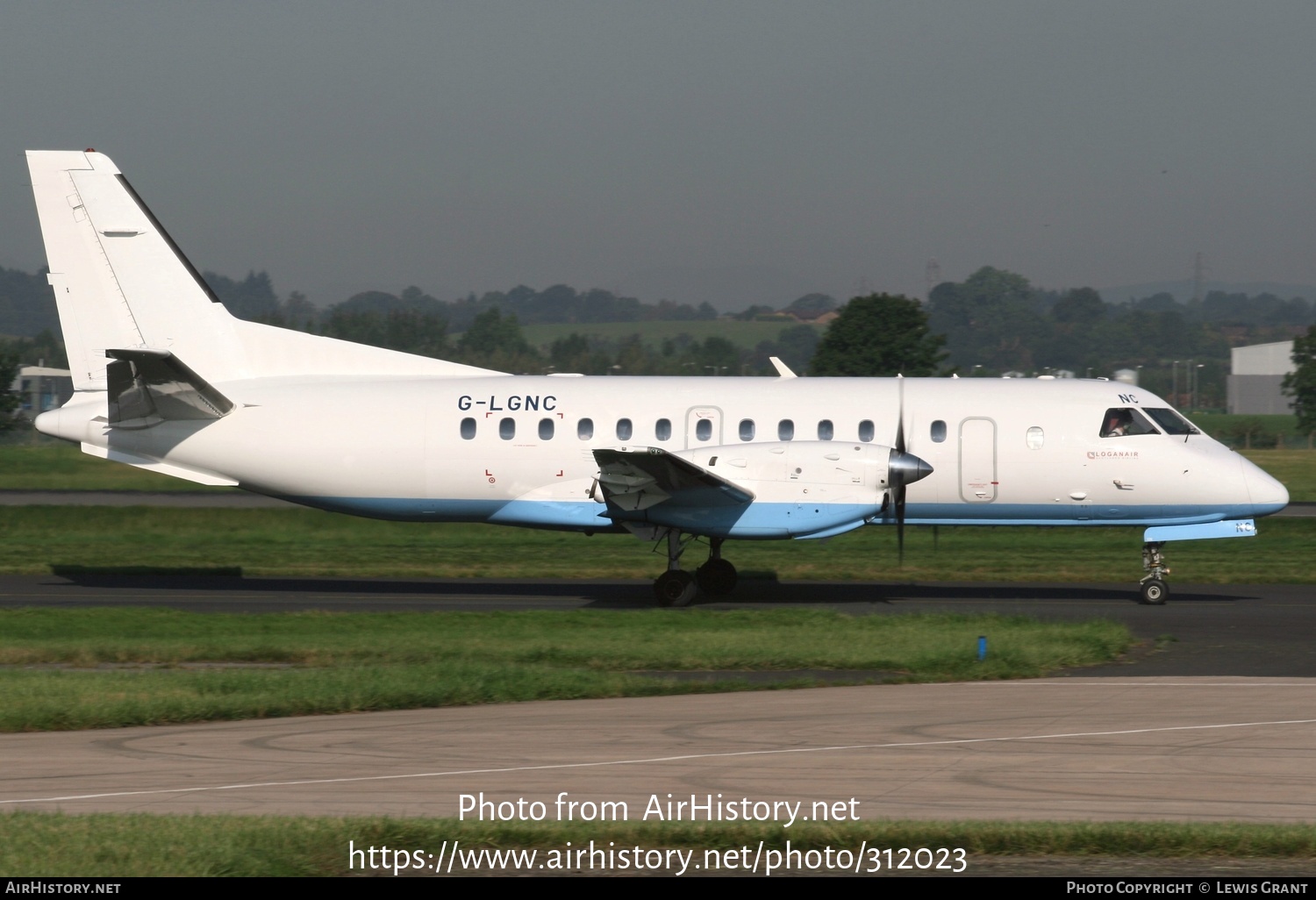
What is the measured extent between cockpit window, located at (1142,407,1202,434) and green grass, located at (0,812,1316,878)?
12.7 meters

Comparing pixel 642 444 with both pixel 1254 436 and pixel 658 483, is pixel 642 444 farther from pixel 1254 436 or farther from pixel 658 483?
pixel 1254 436

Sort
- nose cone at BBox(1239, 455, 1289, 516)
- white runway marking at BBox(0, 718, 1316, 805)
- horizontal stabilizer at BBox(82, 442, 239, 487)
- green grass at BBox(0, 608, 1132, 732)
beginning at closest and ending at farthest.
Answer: white runway marking at BBox(0, 718, 1316, 805)
green grass at BBox(0, 608, 1132, 732)
nose cone at BBox(1239, 455, 1289, 516)
horizontal stabilizer at BBox(82, 442, 239, 487)

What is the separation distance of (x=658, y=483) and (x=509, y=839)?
11129 mm

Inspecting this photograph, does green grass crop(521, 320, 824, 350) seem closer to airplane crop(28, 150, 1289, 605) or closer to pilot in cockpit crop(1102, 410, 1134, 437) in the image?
airplane crop(28, 150, 1289, 605)

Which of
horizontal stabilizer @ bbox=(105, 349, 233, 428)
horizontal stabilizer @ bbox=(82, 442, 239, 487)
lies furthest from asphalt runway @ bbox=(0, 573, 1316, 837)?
horizontal stabilizer @ bbox=(82, 442, 239, 487)

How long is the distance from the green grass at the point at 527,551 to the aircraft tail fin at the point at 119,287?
4496mm

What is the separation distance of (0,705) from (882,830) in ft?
25.2

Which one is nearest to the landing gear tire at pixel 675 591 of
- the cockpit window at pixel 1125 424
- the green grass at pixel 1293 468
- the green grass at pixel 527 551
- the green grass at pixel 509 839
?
the green grass at pixel 527 551

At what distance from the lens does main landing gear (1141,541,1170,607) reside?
754 inches

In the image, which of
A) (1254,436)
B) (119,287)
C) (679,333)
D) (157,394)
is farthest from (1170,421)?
(679,333)

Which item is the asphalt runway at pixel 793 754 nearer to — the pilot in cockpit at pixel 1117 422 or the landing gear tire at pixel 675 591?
the pilot in cockpit at pixel 1117 422

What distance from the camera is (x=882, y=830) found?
757cm

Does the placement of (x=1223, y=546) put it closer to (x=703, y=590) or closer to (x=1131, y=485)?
(x=1131, y=485)

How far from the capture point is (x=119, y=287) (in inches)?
792
